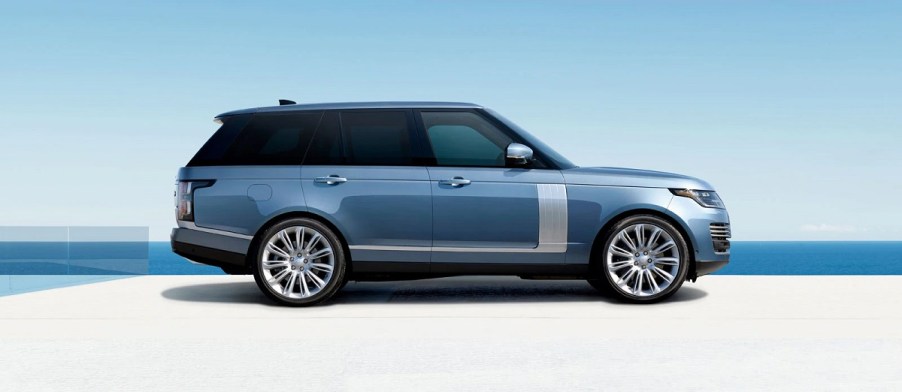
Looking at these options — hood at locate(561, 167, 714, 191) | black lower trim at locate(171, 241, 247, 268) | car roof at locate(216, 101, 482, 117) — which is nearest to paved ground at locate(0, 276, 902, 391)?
black lower trim at locate(171, 241, 247, 268)

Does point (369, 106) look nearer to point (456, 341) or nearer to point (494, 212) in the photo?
point (494, 212)

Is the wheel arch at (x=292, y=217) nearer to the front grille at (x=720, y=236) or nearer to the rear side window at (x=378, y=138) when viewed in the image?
the rear side window at (x=378, y=138)

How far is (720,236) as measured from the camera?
9.00m

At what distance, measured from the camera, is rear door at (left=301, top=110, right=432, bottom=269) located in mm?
8750

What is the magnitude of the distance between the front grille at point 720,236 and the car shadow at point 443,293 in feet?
2.17

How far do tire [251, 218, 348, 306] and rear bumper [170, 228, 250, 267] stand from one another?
224mm

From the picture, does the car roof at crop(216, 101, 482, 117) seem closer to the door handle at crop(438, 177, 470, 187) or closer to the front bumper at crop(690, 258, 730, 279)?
the door handle at crop(438, 177, 470, 187)

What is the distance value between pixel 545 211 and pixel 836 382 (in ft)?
13.1

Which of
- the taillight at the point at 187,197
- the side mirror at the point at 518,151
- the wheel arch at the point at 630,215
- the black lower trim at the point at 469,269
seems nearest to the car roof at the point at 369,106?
the side mirror at the point at 518,151

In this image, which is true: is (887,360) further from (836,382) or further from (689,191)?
(689,191)

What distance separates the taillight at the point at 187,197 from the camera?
907 centimetres

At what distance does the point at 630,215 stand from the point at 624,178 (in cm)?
35

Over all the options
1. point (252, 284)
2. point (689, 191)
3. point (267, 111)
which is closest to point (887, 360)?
point (689, 191)

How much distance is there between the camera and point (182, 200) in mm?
9156
